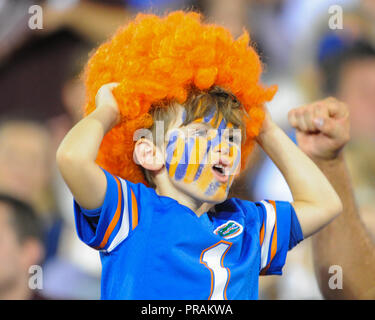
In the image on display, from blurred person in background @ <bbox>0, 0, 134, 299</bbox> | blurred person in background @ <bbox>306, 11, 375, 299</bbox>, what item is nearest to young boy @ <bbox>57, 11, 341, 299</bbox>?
blurred person in background @ <bbox>306, 11, 375, 299</bbox>

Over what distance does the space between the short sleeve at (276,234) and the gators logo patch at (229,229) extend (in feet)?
0.27

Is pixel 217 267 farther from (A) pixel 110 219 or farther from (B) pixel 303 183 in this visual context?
(B) pixel 303 183

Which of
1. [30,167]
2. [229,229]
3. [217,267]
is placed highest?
[30,167]

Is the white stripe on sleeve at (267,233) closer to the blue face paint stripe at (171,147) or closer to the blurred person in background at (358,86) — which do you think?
the blue face paint stripe at (171,147)

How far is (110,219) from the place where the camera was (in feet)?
3.65

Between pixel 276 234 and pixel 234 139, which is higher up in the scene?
pixel 234 139

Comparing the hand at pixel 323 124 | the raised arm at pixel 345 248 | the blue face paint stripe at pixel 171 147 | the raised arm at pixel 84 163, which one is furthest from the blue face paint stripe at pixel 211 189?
the raised arm at pixel 345 248

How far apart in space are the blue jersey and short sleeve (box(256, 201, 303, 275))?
0.23 feet

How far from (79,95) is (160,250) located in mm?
1800

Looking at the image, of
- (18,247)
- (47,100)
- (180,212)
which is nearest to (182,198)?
(180,212)

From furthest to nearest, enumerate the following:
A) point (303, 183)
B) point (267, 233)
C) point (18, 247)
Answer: point (18, 247) → point (303, 183) → point (267, 233)

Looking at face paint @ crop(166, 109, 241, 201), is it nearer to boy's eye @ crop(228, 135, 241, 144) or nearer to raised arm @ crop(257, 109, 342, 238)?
boy's eye @ crop(228, 135, 241, 144)

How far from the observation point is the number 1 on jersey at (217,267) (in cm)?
114
